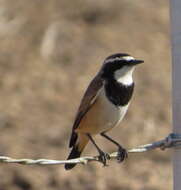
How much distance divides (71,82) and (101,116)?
17.2ft

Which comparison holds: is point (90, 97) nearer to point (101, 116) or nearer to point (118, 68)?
point (101, 116)

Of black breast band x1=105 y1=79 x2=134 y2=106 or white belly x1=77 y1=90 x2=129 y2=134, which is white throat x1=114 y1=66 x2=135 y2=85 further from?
white belly x1=77 y1=90 x2=129 y2=134

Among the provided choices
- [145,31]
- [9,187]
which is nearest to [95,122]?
[9,187]

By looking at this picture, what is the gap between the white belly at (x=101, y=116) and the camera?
657cm

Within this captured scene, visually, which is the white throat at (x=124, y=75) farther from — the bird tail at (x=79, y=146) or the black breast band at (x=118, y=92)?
the bird tail at (x=79, y=146)

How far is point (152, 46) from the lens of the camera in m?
12.8

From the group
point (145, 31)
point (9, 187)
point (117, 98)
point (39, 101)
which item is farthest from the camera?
point (145, 31)

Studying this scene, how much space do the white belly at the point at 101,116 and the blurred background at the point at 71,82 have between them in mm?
3279

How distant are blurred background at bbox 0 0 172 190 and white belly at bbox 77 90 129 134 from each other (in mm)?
3279

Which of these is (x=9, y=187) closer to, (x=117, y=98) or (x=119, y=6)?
(x=117, y=98)

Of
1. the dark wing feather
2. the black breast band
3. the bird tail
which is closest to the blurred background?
the bird tail

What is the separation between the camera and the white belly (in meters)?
6.57

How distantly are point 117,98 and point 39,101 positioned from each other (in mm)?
4863

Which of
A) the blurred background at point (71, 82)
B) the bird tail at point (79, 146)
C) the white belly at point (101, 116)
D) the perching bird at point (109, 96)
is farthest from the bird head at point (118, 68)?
the blurred background at point (71, 82)
